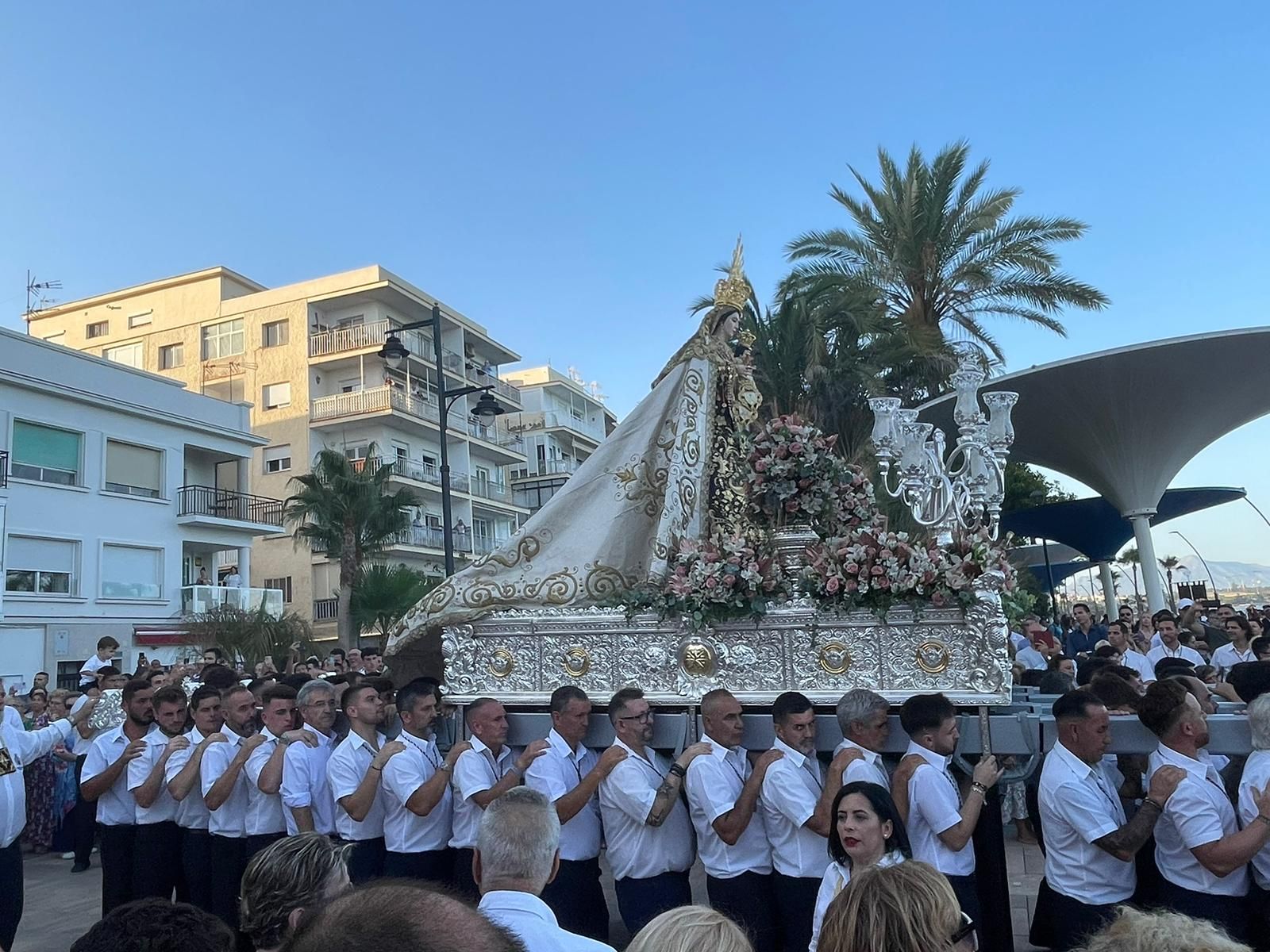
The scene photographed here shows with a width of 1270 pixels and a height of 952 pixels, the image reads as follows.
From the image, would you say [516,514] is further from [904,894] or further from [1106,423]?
[904,894]

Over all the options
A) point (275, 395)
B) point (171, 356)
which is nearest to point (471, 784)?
point (275, 395)

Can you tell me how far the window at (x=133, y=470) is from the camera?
26172 millimetres

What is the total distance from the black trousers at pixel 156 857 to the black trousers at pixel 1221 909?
5.62 m

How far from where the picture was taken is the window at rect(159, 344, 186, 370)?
38.7 m

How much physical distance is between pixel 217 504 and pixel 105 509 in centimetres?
408

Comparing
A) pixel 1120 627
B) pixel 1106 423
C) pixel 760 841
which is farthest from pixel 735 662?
pixel 1106 423

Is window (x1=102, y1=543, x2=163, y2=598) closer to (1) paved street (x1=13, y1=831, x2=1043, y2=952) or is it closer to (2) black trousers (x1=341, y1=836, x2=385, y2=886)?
(1) paved street (x1=13, y1=831, x2=1043, y2=952)

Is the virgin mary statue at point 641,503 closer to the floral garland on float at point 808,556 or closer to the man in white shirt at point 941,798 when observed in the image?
the floral garland on float at point 808,556

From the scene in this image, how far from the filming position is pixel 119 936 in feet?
6.80

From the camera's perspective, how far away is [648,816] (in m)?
4.93

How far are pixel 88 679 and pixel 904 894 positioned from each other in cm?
1174

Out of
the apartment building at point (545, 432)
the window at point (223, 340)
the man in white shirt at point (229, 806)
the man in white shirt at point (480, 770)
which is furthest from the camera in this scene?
the apartment building at point (545, 432)

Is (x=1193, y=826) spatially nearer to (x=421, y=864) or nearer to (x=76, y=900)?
(x=421, y=864)

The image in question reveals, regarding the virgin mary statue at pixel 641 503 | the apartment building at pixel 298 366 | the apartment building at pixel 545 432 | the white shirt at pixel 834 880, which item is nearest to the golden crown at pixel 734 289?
the virgin mary statue at pixel 641 503
